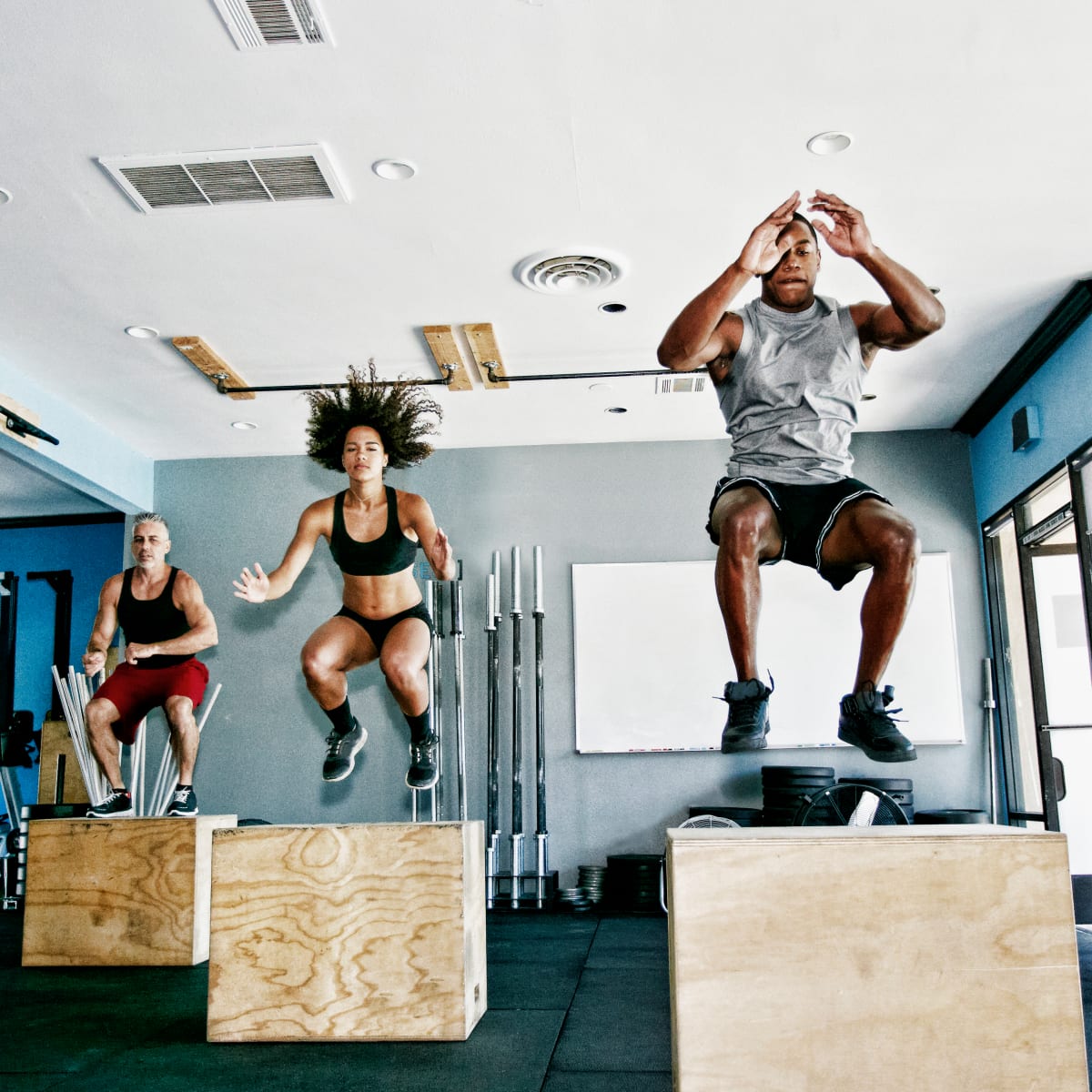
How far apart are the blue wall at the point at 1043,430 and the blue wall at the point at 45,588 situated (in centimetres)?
643

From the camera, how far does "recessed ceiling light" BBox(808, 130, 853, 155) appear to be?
404 cm

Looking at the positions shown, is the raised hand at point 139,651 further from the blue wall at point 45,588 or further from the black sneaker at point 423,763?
the blue wall at point 45,588

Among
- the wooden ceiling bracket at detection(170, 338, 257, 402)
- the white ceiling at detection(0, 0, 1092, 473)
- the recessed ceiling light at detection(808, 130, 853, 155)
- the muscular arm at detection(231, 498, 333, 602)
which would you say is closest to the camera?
the white ceiling at detection(0, 0, 1092, 473)

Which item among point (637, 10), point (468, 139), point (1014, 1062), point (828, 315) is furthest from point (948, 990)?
point (468, 139)

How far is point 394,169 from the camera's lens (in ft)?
13.9

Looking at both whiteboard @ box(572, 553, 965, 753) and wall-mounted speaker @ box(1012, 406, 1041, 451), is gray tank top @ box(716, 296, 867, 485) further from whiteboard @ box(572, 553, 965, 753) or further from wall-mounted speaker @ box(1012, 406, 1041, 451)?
whiteboard @ box(572, 553, 965, 753)

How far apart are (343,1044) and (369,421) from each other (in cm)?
196

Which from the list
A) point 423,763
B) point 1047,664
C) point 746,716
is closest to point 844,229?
point 746,716

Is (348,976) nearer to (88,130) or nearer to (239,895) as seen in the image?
(239,895)

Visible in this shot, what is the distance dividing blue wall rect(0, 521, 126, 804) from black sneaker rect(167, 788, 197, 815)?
3.99 m

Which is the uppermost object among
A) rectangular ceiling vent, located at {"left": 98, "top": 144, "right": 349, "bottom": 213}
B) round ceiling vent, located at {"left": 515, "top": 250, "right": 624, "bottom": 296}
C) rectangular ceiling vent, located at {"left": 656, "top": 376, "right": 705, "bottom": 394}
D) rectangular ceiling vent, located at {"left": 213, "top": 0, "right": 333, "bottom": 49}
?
rectangular ceiling vent, located at {"left": 213, "top": 0, "right": 333, "bottom": 49}

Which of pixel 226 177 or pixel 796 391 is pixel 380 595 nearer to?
pixel 796 391

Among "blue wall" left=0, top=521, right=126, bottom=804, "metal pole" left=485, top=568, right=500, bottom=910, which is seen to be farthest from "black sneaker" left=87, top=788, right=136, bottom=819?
"blue wall" left=0, top=521, right=126, bottom=804

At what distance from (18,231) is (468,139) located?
2.10m
